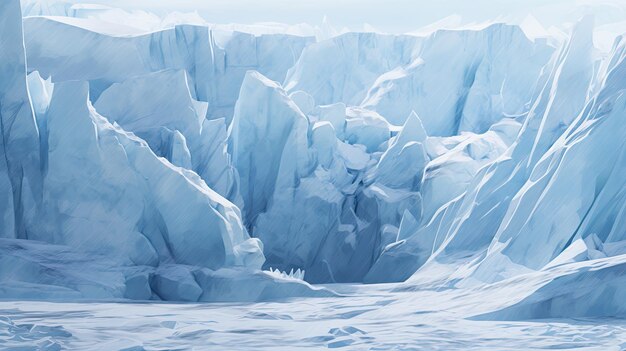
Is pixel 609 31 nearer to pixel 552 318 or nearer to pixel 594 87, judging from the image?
pixel 594 87

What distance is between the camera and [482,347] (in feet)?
25.6

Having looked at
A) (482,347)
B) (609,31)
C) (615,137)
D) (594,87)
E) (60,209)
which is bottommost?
(482,347)

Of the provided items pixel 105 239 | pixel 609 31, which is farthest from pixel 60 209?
pixel 609 31

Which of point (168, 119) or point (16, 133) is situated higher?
point (168, 119)

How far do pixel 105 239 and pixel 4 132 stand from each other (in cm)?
240

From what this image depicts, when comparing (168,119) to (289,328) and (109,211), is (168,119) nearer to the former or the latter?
(109,211)

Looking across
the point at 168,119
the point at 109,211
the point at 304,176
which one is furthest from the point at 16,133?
the point at 304,176

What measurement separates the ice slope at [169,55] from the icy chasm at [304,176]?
6cm

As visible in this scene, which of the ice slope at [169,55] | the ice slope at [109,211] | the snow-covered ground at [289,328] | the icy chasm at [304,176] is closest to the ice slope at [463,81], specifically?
the icy chasm at [304,176]

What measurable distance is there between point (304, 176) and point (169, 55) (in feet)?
22.6

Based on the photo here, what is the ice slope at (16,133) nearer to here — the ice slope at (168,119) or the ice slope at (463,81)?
the ice slope at (168,119)

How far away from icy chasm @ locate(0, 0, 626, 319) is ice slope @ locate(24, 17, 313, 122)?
6 cm

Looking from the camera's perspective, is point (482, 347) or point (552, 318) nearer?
point (482, 347)

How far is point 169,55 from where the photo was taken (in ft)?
81.0
